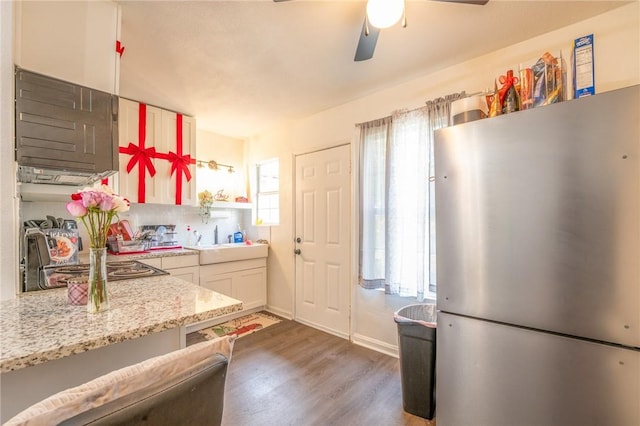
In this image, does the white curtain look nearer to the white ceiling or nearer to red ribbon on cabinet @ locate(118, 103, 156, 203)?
the white ceiling

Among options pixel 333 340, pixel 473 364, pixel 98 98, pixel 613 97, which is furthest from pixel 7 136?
pixel 333 340

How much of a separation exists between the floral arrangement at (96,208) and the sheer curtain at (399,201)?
192 cm

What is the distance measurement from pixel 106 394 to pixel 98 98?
1.36 meters

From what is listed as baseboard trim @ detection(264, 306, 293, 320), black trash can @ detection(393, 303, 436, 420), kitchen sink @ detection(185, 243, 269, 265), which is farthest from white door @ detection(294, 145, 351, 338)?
black trash can @ detection(393, 303, 436, 420)

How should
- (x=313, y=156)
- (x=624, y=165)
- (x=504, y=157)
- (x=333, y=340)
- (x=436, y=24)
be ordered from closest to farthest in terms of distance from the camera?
(x=624, y=165) < (x=504, y=157) < (x=436, y=24) < (x=333, y=340) < (x=313, y=156)

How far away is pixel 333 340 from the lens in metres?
2.80

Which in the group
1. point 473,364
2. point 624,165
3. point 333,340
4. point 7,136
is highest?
point 7,136

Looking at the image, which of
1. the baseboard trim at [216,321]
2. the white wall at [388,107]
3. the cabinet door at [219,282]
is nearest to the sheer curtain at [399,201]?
the white wall at [388,107]

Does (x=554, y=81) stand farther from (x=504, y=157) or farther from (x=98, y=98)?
(x=98, y=98)

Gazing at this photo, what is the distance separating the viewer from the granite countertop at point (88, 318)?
2.50 feet

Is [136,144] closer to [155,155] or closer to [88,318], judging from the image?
[155,155]

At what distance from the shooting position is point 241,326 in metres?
3.14

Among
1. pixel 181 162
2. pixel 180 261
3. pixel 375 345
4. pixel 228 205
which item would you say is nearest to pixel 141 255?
pixel 180 261

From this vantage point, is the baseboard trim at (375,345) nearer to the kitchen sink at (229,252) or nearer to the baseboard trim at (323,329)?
the baseboard trim at (323,329)
